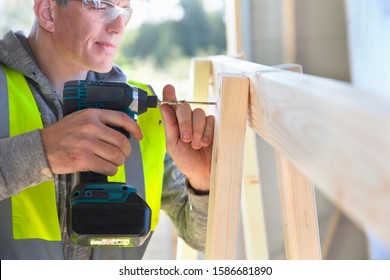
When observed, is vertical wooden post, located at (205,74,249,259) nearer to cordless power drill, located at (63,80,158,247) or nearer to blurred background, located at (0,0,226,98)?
cordless power drill, located at (63,80,158,247)

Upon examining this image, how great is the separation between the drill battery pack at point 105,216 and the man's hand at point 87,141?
0.06 meters

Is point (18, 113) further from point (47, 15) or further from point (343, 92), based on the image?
point (343, 92)

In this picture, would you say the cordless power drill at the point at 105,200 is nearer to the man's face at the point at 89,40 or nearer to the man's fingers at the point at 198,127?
the man's fingers at the point at 198,127

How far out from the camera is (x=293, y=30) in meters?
3.32

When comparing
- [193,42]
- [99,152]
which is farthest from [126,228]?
[193,42]

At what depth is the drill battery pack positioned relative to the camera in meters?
1.44

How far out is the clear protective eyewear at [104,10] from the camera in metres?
1.82

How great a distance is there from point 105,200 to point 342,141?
0.91 metres

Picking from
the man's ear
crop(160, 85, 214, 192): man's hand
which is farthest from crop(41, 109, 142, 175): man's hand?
the man's ear

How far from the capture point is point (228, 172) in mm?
1210

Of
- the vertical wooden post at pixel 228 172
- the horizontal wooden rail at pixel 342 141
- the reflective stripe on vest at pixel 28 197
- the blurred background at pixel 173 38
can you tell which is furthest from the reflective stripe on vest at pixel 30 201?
the blurred background at pixel 173 38

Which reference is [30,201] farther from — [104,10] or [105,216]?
[104,10]

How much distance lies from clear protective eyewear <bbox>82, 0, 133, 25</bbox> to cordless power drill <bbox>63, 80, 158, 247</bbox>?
0.40 m

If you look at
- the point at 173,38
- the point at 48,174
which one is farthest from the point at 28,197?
the point at 173,38
